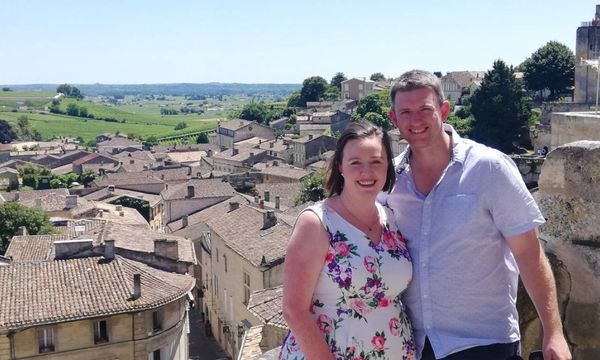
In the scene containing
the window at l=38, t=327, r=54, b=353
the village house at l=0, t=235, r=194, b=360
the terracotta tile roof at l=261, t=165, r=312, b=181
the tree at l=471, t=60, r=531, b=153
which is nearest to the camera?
the village house at l=0, t=235, r=194, b=360

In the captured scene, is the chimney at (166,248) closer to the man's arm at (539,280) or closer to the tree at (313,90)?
the man's arm at (539,280)

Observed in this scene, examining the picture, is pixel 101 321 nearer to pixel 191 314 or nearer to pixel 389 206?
pixel 191 314

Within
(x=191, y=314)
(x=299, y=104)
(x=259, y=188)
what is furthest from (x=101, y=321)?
(x=299, y=104)

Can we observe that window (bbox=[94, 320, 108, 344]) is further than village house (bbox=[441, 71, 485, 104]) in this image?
No

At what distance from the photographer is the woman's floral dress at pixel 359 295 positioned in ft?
12.7

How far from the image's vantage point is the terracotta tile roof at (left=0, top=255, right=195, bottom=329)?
72.0 ft

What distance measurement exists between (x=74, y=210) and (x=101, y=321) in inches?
1271

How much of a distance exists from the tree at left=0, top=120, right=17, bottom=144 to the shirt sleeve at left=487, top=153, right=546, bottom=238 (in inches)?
6271

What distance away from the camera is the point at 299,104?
455 ft

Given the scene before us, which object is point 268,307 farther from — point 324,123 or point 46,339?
point 324,123

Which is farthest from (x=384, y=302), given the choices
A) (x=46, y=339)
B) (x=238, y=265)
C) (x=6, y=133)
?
(x=6, y=133)

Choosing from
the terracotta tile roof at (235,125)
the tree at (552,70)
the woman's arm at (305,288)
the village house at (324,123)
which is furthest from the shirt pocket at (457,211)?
the terracotta tile roof at (235,125)

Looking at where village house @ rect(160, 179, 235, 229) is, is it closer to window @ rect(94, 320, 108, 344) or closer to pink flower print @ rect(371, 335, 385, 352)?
window @ rect(94, 320, 108, 344)

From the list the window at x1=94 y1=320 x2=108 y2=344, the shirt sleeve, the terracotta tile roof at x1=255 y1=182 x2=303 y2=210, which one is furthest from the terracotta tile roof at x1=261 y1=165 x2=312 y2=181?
the shirt sleeve
